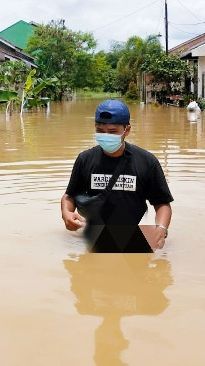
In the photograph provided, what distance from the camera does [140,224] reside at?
512 centimetres

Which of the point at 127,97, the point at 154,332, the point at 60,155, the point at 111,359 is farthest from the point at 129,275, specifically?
the point at 127,97

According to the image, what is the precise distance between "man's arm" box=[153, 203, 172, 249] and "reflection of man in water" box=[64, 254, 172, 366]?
0.74 feet

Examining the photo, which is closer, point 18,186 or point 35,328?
point 35,328

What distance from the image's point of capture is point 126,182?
488 centimetres

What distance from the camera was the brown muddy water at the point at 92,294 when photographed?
332 cm

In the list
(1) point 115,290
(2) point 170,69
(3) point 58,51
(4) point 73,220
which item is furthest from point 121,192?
(3) point 58,51

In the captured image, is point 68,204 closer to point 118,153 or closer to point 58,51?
point 118,153

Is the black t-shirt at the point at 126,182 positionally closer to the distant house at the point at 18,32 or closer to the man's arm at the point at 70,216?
the man's arm at the point at 70,216

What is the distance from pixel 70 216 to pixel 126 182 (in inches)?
20.0

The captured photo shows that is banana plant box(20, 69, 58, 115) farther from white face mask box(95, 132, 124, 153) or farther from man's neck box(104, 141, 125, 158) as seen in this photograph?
white face mask box(95, 132, 124, 153)

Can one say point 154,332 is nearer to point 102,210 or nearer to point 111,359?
point 111,359

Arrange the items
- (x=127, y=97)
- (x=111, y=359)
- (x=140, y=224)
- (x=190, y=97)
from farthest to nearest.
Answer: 1. (x=127, y=97)
2. (x=190, y=97)
3. (x=140, y=224)
4. (x=111, y=359)

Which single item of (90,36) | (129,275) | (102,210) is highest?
(90,36)

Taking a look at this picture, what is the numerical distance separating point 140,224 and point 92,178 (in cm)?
57
